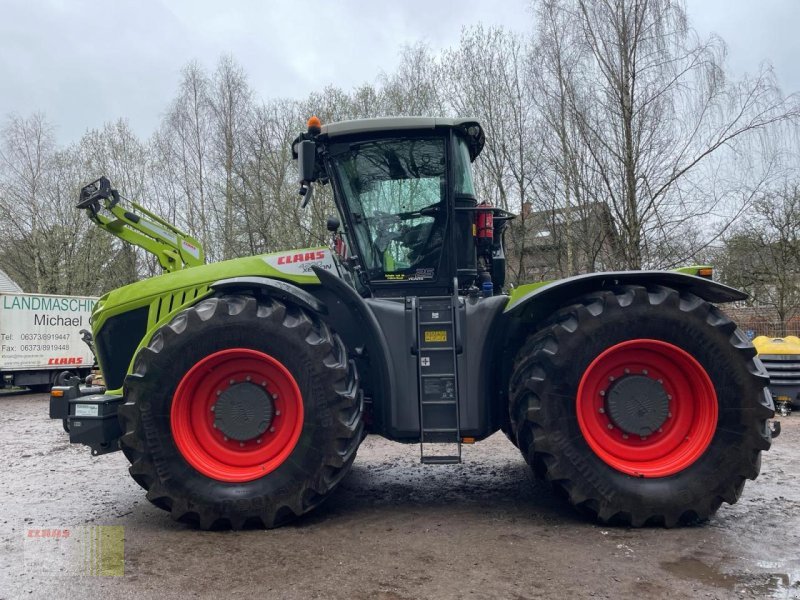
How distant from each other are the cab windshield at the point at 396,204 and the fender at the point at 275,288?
76cm

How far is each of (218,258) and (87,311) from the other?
602 centimetres

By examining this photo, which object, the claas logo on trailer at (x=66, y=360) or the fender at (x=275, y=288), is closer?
the fender at (x=275, y=288)

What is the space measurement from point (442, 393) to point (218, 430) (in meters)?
1.59

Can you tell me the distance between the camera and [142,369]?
4.01m

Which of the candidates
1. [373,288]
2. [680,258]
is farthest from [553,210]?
[373,288]

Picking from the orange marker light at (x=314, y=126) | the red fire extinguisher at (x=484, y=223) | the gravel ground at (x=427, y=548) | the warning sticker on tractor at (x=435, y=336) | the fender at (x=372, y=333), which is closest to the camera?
the gravel ground at (x=427, y=548)

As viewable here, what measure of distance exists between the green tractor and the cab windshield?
0.75 ft

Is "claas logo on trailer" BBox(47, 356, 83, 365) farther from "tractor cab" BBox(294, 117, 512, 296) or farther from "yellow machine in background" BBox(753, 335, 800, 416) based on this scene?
"yellow machine in background" BBox(753, 335, 800, 416)

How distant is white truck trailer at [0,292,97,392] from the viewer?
16109mm

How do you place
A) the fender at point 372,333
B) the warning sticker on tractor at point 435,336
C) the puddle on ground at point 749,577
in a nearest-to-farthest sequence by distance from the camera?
1. the puddle on ground at point 749,577
2. the fender at point 372,333
3. the warning sticker on tractor at point 435,336

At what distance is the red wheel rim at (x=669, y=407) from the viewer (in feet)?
12.9

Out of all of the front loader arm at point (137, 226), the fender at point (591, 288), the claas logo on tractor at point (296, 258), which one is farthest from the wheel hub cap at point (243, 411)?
the front loader arm at point (137, 226)

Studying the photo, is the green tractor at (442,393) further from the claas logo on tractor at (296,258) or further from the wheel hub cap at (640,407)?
the claas logo on tractor at (296,258)

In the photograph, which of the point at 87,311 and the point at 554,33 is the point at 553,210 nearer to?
the point at 554,33
